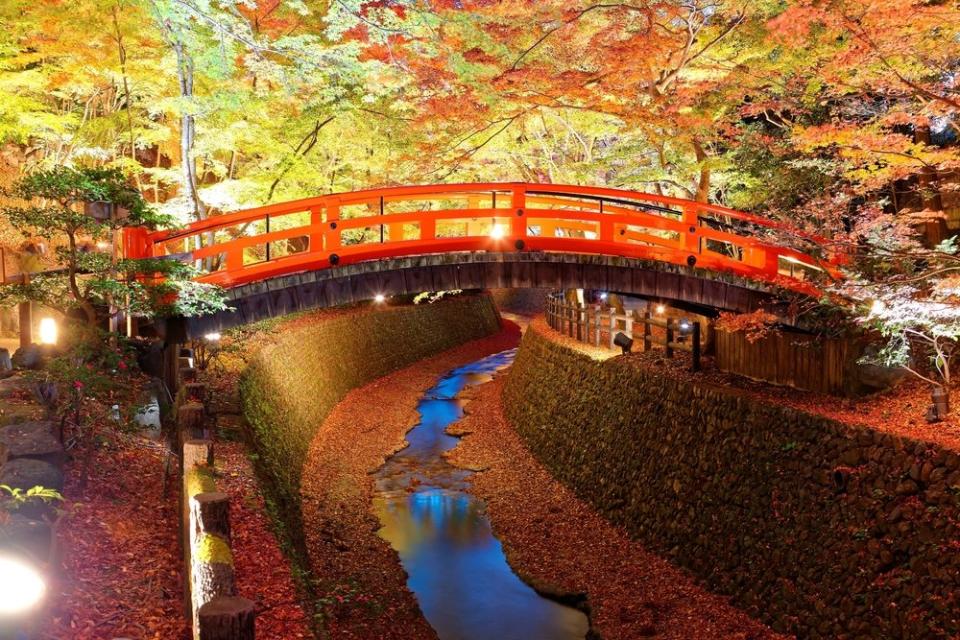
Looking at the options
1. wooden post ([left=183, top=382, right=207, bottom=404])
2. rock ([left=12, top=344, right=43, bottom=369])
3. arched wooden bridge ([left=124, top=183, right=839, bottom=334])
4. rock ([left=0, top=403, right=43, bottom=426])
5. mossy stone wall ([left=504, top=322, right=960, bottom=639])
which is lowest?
mossy stone wall ([left=504, top=322, right=960, bottom=639])

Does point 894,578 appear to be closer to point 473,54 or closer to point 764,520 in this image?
point 764,520

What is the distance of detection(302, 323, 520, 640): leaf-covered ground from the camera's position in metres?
9.64

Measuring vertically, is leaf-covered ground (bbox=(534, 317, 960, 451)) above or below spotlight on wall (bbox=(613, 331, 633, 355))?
below

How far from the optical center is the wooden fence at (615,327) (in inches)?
551

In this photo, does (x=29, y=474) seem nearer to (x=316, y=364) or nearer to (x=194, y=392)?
(x=194, y=392)

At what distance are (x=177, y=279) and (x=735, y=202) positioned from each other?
45.2 ft

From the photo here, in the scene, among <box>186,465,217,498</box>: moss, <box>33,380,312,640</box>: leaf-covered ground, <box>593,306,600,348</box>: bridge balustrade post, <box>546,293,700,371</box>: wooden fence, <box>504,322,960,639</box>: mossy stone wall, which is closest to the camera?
<box>33,380,312,640</box>: leaf-covered ground

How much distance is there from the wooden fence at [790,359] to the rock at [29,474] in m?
10.6

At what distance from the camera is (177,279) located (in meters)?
9.41

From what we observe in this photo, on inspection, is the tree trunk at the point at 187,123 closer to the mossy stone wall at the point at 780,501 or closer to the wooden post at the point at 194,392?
the wooden post at the point at 194,392

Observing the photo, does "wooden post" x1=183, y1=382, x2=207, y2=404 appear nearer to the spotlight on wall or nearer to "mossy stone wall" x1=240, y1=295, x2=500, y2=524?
"mossy stone wall" x1=240, y1=295, x2=500, y2=524

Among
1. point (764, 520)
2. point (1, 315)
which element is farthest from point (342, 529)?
point (1, 315)

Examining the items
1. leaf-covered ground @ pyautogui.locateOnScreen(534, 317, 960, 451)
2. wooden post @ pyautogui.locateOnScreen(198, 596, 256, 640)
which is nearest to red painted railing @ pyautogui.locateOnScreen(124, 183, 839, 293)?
leaf-covered ground @ pyautogui.locateOnScreen(534, 317, 960, 451)

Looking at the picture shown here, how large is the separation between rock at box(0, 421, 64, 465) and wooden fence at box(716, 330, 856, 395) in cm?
1065
